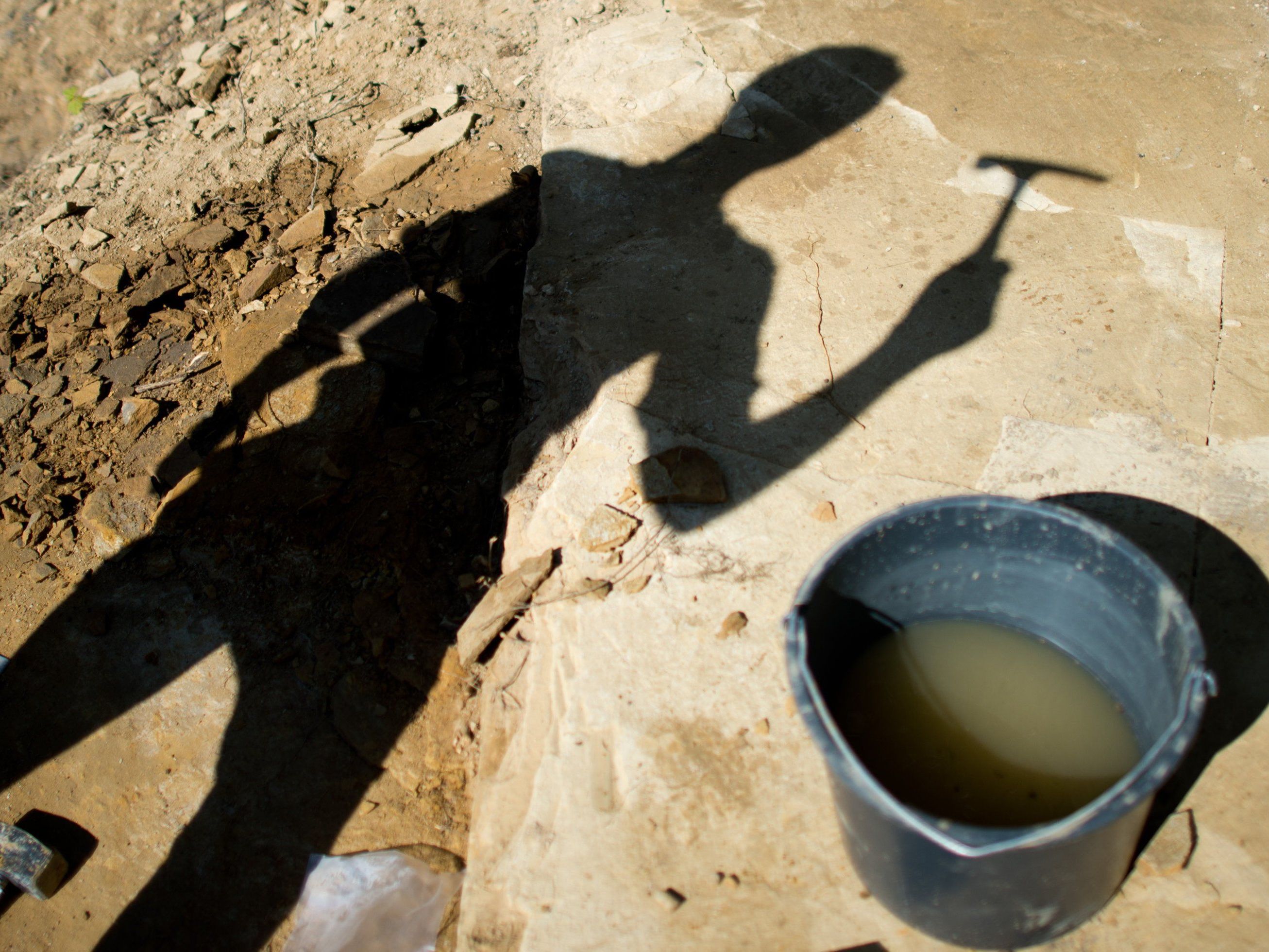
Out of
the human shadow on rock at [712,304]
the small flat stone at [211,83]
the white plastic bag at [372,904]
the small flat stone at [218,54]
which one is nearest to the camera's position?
the white plastic bag at [372,904]

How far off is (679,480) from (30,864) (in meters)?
2.25

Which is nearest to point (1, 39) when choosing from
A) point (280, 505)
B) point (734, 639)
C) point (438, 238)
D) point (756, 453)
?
point (438, 238)

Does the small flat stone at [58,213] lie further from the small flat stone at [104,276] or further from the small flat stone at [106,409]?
the small flat stone at [106,409]

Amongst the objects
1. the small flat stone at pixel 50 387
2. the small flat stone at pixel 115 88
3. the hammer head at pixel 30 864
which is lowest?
the hammer head at pixel 30 864

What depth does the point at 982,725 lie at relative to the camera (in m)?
1.94

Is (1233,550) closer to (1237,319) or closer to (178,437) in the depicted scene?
(1237,319)

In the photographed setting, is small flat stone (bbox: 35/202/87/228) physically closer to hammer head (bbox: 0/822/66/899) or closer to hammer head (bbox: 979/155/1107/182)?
hammer head (bbox: 0/822/66/899)

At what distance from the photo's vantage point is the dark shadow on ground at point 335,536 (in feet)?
8.59

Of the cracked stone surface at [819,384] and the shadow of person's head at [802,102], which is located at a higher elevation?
the shadow of person's head at [802,102]

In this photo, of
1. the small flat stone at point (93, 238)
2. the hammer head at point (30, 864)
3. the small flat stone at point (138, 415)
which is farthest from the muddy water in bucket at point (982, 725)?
the small flat stone at point (93, 238)

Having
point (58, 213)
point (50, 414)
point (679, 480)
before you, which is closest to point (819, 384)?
point (679, 480)

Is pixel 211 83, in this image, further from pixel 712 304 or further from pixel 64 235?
pixel 712 304

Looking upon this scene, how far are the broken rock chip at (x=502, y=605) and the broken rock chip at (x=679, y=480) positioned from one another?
359 millimetres

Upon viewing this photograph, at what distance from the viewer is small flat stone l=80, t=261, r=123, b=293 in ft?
13.2
